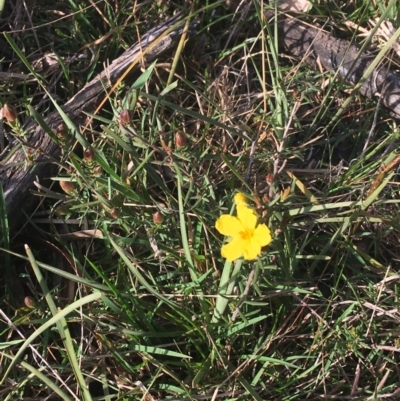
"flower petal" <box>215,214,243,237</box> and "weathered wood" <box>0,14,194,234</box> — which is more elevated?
"flower petal" <box>215,214,243,237</box>

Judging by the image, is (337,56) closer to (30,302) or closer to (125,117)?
(125,117)

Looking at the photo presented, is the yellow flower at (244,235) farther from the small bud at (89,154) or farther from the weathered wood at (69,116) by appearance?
the weathered wood at (69,116)

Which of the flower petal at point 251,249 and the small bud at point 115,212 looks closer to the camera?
the flower petal at point 251,249

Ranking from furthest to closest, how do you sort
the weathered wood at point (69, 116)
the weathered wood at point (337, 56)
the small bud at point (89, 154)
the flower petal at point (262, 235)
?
the weathered wood at point (337, 56) < the weathered wood at point (69, 116) < the small bud at point (89, 154) < the flower petal at point (262, 235)

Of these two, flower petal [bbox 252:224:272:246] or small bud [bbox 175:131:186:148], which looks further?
small bud [bbox 175:131:186:148]

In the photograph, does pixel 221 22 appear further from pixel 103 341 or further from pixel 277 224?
pixel 103 341

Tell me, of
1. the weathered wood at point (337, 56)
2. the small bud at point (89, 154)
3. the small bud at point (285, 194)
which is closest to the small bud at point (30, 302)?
the small bud at point (89, 154)

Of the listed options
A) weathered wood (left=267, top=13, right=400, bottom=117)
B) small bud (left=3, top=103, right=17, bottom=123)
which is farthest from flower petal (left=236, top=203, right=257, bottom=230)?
weathered wood (left=267, top=13, right=400, bottom=117)

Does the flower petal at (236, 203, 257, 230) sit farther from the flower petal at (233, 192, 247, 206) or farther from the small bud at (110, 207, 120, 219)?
the small bud at (110, 207, 120, 219)
